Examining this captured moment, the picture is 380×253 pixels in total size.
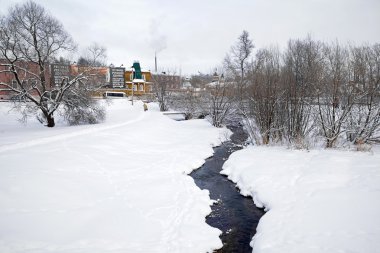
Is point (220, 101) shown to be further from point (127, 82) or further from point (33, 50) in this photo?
point (127, 82)

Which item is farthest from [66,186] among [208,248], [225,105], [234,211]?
[225,105]

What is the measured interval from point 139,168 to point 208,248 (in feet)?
19.6

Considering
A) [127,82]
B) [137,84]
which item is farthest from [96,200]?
[127,82]

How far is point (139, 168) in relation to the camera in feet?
37.3

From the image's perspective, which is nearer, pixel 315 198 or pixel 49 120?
pixel 315 198

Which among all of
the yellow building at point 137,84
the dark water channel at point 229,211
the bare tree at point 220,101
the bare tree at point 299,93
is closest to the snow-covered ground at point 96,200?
the dark water channel at point 229,211

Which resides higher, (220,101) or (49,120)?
(220,101)

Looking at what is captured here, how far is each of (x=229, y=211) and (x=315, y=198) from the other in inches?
102

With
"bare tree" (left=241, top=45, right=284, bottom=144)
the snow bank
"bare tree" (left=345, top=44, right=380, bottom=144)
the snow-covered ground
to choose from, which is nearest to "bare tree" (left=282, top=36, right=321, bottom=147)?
"bare tree" (left=241, top=45, right=284, bottom=144)

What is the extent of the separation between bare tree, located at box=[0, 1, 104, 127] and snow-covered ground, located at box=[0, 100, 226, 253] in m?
8.17

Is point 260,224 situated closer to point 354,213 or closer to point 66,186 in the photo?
point 354,213

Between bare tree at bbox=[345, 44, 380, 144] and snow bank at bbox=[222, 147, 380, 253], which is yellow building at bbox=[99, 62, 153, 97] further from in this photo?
snow bank at bbox=[222, 147, 380, 253]

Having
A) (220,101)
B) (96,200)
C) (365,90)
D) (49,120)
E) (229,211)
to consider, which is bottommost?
(229,211)

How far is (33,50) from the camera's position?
19688mm
